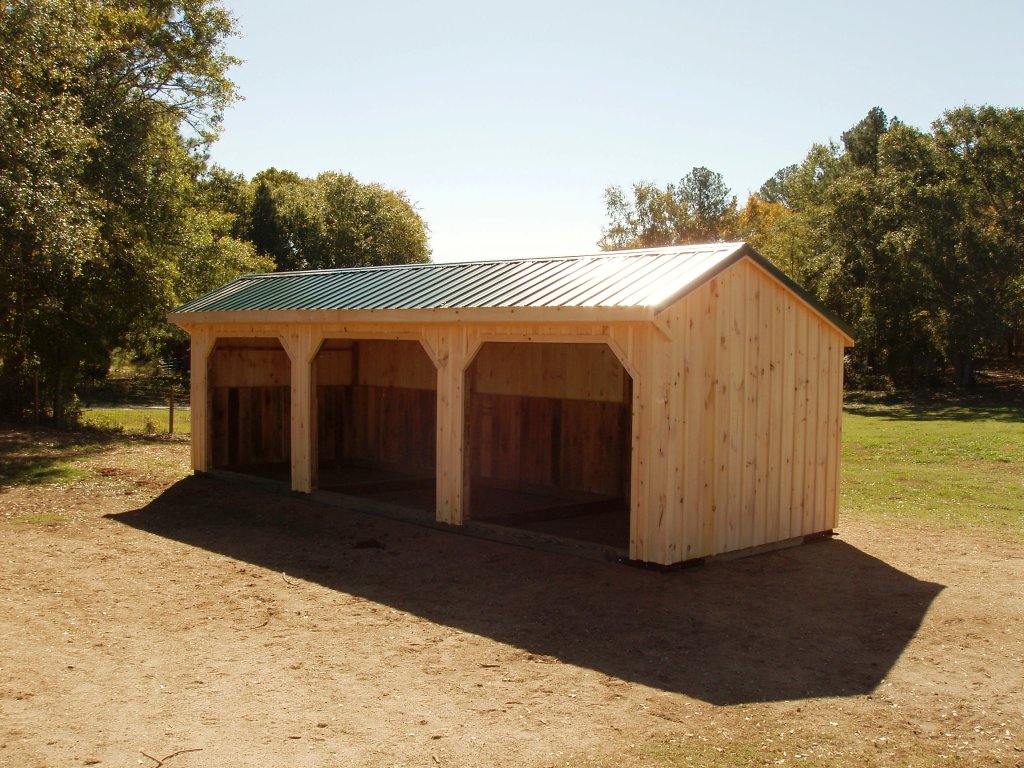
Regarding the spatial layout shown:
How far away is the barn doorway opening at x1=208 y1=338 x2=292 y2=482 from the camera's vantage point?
14.4 m

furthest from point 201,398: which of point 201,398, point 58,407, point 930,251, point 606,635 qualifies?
point 930,251

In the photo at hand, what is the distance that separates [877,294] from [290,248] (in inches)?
1015

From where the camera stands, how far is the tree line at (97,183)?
1363 centimetres

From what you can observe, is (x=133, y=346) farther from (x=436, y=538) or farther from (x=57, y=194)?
(x=436, y=538)

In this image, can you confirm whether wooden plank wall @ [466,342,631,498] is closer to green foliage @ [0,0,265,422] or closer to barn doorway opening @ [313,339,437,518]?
barn doorway opening @ [313,339,437,518]

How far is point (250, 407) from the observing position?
14.9 meters

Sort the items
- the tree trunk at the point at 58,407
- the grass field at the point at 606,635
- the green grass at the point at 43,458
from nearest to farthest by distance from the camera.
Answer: the grass field at the point at 606,635, the green grass at the point at 43,458, the tree trunk at the point at 58,407

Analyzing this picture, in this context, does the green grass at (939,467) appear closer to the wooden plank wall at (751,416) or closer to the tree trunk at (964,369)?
the wooden plank wall at (751,416)

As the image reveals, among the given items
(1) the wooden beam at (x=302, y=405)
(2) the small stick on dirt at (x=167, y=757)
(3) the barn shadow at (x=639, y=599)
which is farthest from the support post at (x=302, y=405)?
(2) the small stick on dirt at (x=167, y=757)

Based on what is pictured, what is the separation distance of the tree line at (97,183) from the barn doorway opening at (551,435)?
6671 millimetres

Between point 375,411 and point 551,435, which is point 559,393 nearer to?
point 551,435

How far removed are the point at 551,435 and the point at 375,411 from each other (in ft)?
12.5

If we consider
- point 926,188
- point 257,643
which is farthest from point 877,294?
point 257,643

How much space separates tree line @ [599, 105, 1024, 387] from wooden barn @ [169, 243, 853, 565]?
21833mm
